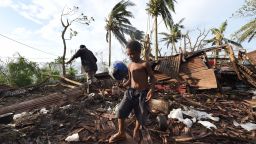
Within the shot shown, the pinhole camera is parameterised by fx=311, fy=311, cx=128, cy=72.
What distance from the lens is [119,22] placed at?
28.6 meters

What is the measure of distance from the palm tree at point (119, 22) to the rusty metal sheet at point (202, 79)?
61.3 ft

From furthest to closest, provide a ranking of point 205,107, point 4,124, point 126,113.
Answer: point 205,107 < point 4,124 < point 126,113

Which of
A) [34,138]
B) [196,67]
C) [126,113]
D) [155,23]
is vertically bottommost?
[34,138]

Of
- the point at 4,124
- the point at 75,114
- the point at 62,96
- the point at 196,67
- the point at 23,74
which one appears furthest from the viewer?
the point at 23,74

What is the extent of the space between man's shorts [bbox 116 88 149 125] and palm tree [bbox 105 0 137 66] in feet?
75.5

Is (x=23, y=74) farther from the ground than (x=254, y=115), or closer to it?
farther from the ground

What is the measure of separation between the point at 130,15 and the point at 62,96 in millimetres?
21090

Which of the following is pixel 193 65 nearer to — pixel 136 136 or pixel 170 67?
pixel 170 67

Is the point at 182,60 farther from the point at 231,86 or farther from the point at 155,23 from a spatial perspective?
the point at 155,23

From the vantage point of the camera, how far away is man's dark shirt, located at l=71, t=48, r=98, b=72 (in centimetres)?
933

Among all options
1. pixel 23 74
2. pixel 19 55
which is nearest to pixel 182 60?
pixel 23 74

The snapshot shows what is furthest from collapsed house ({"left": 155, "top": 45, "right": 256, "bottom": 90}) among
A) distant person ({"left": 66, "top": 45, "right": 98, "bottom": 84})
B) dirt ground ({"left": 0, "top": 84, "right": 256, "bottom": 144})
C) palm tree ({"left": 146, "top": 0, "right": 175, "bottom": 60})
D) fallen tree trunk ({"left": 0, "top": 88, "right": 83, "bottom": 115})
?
palm tree ({"left": 146, "top": 0, "right": 175, "bottom": 60})

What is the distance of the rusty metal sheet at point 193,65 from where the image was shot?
938cm

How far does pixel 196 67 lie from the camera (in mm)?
9500
